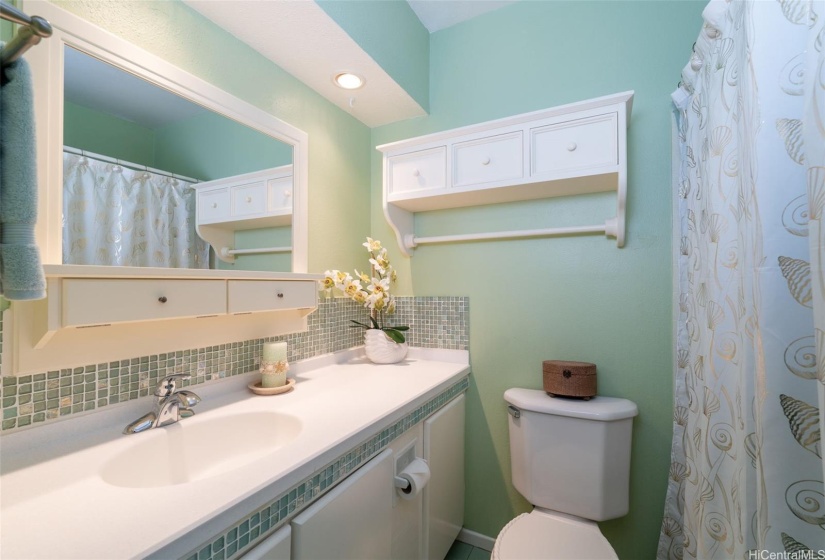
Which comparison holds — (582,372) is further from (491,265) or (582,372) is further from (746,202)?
(746,202)

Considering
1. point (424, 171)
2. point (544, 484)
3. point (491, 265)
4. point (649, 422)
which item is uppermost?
point (424, 171)

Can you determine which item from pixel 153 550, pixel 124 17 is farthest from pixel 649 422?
pixel 124 17

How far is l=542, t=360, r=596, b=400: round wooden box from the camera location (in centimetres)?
140

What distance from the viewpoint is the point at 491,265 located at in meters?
1.72

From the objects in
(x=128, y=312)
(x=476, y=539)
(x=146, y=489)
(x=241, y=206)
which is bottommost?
(x=476, y=539)

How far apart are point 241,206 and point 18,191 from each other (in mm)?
740

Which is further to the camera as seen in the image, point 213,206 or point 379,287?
point 379,287

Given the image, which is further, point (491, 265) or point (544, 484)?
point (491, 265)

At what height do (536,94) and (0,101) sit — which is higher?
(536,94)

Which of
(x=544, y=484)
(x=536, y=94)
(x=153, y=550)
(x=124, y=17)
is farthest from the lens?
(x=536, y=94)

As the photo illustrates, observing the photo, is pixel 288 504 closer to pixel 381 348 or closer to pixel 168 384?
pixel 168 384

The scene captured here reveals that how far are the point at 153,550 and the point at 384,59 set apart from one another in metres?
1.71

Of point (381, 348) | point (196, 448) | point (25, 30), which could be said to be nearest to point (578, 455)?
point (381, 348)

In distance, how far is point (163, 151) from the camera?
1.06 metres
